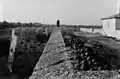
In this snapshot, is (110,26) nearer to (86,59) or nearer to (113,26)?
(113,26)

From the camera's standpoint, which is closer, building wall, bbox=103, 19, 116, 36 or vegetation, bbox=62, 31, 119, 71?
vegetation, bbox=62, 31, 119, 71

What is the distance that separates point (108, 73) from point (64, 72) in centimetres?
66

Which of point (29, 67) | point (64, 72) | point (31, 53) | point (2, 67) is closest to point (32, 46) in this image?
point (31, 53)

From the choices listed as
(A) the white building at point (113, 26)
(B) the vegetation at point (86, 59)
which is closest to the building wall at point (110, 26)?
(A) the white building at point (113, 26)

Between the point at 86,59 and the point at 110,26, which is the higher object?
the point at 110,26

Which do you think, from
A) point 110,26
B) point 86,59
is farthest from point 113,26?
point 86,59

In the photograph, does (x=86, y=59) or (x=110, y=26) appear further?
(x=110, y=26)

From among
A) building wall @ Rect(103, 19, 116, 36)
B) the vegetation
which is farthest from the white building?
the vegetation

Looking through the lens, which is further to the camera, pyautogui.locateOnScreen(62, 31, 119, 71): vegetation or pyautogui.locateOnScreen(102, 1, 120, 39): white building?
pyautogui.locateOnScreen(102, 1, 120, 39): white building

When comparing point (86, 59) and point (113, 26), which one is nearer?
point (86, 59)

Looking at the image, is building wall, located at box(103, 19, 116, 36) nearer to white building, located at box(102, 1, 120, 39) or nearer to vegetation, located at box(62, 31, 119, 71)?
white building, located at box(102, 1, 120, 39)

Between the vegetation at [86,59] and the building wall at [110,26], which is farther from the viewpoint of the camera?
the building wall at [110,26]

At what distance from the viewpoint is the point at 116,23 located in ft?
64.0

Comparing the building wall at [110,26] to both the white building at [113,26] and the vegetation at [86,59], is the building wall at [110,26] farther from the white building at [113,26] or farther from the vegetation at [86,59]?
the vegetation at [86,59]
